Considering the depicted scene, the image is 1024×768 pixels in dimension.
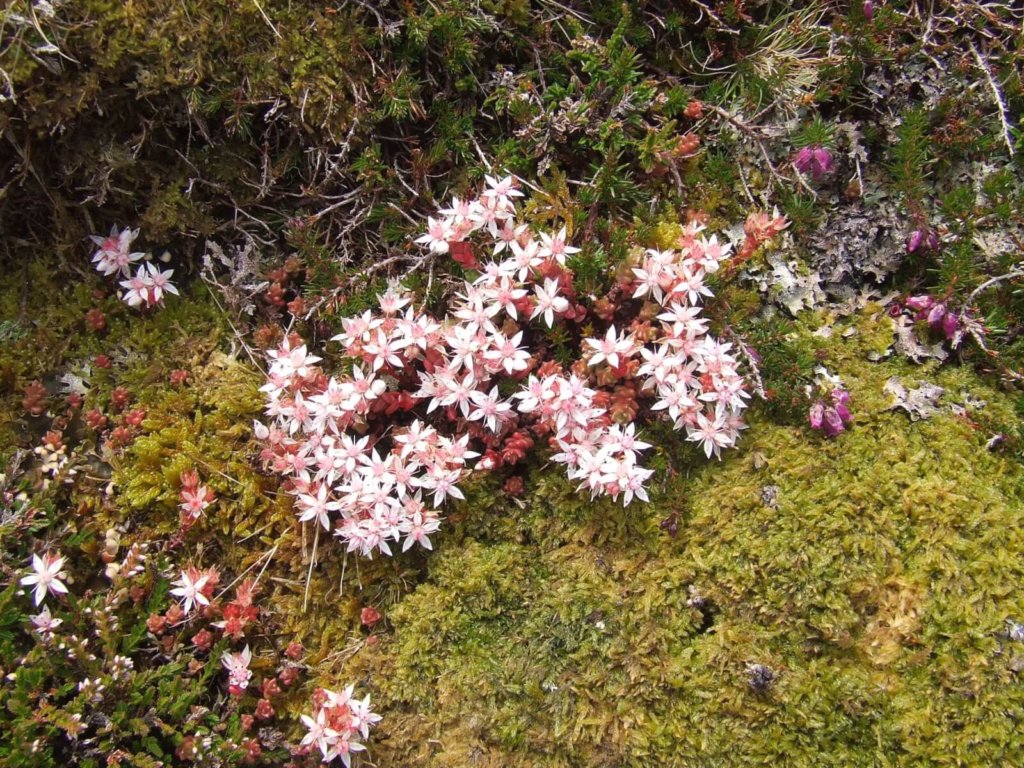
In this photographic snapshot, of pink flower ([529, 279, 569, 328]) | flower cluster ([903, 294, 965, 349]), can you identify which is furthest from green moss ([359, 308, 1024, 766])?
pink flower ([529, 279, 569, 328])

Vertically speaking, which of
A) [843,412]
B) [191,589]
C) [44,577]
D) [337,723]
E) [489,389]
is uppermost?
[489,389]

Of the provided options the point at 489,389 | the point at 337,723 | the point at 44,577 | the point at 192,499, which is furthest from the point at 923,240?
the point at 44,577

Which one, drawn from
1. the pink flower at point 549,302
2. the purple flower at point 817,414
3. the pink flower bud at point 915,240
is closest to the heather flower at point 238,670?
the pink flower at point 549,302

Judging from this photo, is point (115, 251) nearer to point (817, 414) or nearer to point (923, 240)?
point (817, 414)

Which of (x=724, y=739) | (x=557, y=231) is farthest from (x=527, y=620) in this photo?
(x=557, y=231)

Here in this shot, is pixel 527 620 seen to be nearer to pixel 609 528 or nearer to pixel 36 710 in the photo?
pixel 609 528

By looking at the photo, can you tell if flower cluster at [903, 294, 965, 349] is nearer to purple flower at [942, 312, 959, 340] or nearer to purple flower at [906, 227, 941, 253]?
purple flower at [942, 312, 959, 340]
